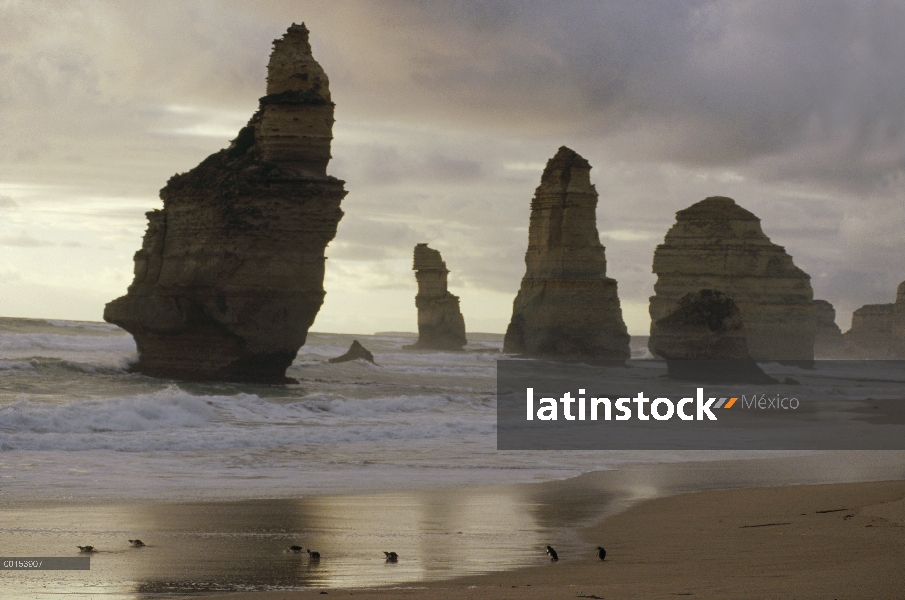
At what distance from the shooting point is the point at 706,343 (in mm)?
45000

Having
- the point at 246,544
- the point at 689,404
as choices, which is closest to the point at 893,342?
the point at 689,404

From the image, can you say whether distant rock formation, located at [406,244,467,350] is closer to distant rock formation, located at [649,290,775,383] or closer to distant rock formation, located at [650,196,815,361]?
distant rock formation, located at [650,196,815,361]

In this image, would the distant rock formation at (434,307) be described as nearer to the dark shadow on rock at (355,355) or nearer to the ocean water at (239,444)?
the dark shadow on rock at (355,355)

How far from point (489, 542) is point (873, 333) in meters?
107

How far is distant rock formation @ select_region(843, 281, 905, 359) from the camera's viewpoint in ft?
335

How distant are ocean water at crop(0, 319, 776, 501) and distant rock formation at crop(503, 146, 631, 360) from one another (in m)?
28.9

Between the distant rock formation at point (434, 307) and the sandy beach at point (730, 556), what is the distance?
6590 centimetres

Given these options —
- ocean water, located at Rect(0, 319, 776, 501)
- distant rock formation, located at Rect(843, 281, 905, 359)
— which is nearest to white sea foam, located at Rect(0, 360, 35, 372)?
ocean water, located at Rect(0, 319, 776, 501)

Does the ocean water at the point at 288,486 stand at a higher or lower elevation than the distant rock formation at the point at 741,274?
lower

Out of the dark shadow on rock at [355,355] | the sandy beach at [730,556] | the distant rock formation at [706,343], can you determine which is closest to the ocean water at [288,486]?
the sandy beach at [730,556]

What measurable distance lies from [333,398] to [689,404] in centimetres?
1312

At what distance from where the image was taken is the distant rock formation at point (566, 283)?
190ft

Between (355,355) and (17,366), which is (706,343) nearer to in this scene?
(355,355)

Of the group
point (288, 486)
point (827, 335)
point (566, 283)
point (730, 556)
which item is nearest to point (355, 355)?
point (566, 283)
